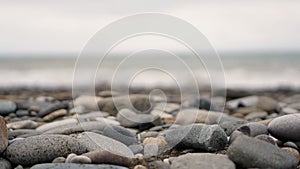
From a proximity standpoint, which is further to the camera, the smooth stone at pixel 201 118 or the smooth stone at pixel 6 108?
the smooth stone at pixel 6 108

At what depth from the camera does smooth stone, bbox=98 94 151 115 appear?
5367 mm

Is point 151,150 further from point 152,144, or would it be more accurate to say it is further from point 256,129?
point 256,129

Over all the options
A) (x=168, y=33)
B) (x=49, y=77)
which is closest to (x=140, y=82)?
(x=49, y=77)

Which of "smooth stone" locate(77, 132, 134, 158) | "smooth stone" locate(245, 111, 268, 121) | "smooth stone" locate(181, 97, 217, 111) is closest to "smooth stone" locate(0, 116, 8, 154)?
"smooth stone" locate(77, 132, 134, 158)

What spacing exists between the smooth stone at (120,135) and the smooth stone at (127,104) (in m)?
1.57

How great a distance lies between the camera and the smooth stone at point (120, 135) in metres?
3.61

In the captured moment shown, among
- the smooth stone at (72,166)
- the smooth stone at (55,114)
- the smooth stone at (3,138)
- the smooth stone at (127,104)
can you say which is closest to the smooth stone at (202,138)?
the smooth stone at (72,166)

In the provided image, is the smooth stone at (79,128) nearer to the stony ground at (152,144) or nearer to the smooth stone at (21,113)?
the stony ground at (152,144)

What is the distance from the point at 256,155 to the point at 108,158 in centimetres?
104

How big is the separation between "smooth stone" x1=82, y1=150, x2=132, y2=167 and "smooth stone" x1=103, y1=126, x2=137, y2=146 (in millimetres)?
655

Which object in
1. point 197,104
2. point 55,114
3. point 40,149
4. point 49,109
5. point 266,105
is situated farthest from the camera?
point 266,105

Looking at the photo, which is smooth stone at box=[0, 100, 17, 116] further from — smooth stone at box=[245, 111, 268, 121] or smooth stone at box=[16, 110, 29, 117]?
smooth stone at box=[245, 111, 268, 121]

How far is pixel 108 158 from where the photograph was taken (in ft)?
9.39

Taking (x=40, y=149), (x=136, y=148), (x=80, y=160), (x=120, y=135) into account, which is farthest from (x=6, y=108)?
(x=80, y=160)
